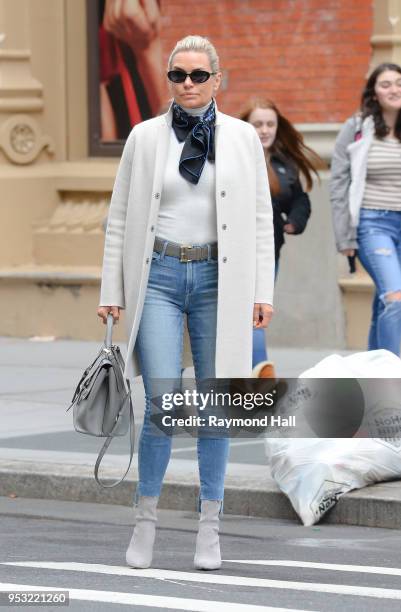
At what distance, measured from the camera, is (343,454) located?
7.86 meters

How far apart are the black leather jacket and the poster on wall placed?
4268 mm

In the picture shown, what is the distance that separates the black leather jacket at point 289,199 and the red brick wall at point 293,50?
2.93m

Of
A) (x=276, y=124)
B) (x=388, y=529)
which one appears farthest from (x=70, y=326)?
(x=388, y=529)

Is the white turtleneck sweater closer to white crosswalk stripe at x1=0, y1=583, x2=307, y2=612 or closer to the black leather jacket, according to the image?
white crosswalk stripe at x1=0, y1=583, x2=307, y2=612

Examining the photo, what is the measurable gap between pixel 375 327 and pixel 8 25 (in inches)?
218

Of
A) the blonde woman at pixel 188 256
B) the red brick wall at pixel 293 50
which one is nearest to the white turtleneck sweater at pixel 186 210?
the blonde woman at pixel 188 256

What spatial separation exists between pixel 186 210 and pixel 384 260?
3.83 m

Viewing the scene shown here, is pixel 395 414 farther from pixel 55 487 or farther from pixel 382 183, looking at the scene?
pixel 382 183

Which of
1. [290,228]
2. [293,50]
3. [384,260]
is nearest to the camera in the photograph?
[384,260]

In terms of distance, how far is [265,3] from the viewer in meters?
14.0

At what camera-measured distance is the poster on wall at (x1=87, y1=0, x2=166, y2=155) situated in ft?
48.6

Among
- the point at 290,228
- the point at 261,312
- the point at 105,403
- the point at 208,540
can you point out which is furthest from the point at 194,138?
the point at 290,228

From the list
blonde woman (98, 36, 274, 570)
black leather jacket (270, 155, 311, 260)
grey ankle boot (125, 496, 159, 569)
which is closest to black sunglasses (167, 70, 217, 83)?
blonde woman (98, 36, 274, 570)

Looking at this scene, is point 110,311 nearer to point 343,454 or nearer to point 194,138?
point 194,138
